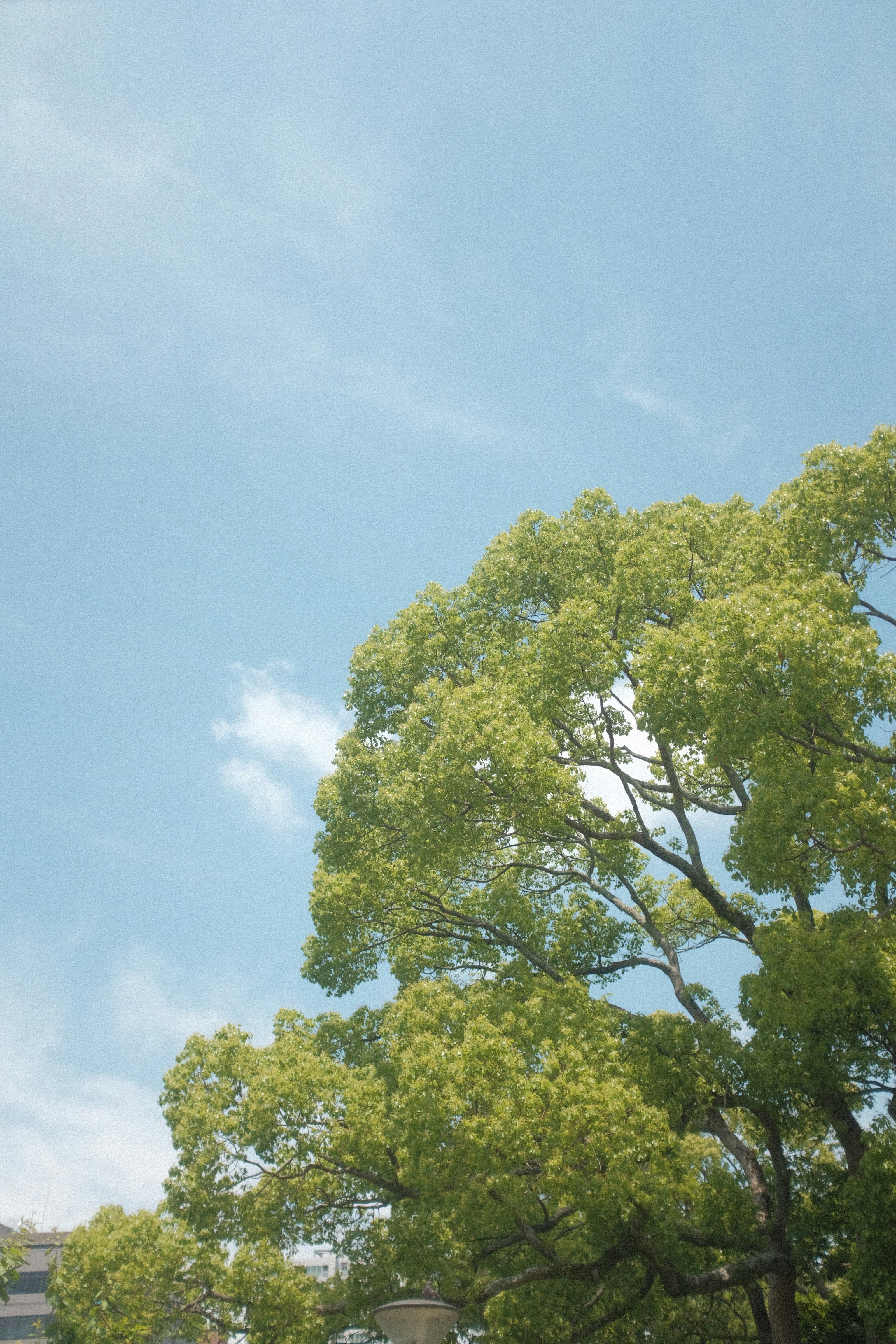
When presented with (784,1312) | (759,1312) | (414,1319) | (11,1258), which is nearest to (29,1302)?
(759,1312)

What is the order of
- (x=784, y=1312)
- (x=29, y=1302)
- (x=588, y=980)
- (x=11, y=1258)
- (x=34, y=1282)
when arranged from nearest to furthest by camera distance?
(x=11, y=1258), (x=784, y=1312), (x=588, y=980), (x=29, y=1302), (x=34, y=1282)

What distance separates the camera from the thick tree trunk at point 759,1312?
58.1 ft

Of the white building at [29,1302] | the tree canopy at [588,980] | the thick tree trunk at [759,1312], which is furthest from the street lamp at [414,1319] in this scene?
the white building at [29,1302]

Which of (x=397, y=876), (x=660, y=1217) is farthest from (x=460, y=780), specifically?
(x=660, y=1217)

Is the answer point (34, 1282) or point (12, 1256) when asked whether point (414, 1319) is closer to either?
point (12, 1256)

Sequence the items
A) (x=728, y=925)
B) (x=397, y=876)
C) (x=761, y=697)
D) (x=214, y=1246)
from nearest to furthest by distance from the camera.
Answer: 1. (x=761, y=697)
2. (x=214, y=1246)
3. (x=397, y=876)
4. (x=728, y=925)

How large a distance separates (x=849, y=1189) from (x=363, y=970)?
8.92 metres

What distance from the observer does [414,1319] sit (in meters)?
9.36

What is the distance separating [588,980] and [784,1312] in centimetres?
577

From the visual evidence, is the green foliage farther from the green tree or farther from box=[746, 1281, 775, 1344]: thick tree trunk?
box=[746, 1281, 775, 1344]: thick tree trunk

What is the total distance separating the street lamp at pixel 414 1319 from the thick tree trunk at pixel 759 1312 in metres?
11.0

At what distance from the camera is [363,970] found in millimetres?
18141

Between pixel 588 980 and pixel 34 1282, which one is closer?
pixel 588 980

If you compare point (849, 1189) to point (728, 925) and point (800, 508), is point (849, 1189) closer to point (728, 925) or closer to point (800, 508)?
point (728, 925)
